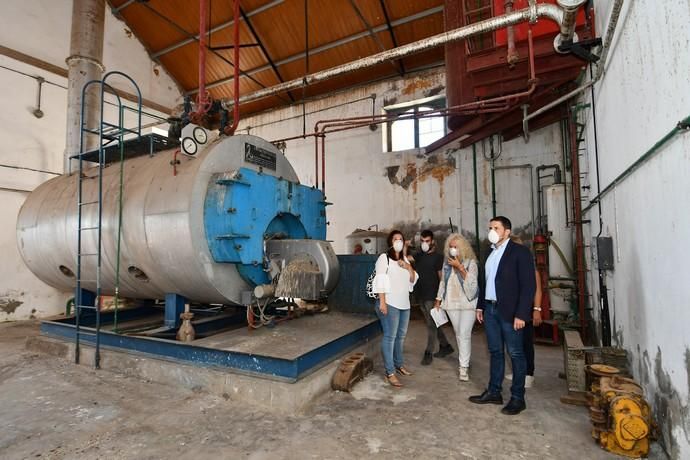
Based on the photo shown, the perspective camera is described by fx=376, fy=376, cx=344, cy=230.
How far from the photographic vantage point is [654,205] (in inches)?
99.1

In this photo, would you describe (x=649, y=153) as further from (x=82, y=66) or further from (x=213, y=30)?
(x=213, y=30)

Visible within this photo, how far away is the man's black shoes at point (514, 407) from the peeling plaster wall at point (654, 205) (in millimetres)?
858

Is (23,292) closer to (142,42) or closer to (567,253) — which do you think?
(142,42)

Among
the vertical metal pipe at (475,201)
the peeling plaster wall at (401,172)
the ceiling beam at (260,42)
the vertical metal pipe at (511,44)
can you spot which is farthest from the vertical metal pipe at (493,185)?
the ceiling beam at (260,42)

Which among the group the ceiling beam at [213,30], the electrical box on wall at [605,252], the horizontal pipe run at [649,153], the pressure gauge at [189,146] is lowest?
the electrical box on wall at [605,252]

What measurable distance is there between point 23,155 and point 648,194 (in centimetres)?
978

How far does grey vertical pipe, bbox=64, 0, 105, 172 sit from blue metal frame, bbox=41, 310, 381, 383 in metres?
3.58

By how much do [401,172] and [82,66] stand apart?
6219mm

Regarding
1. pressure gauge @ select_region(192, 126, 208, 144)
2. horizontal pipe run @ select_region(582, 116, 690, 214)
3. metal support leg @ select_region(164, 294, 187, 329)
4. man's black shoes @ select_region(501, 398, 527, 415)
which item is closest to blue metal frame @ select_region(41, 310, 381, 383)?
metal support leg @ select_region(164, 294, 187, 329)

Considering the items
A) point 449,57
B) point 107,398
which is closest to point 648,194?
point 449,57

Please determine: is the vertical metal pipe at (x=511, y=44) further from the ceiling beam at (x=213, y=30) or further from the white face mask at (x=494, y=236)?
the ceiling beam at (x=213, y=30)

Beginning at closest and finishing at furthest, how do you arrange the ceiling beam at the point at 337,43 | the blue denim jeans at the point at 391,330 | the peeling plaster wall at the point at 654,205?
the peeling plaster wall at the point at 654,205
the blue denim jeans at the point at 391,330
the ceiling beam at the point at 337,43

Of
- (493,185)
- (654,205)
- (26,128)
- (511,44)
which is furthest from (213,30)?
(654,205)

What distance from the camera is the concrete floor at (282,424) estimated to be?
2496 mm
